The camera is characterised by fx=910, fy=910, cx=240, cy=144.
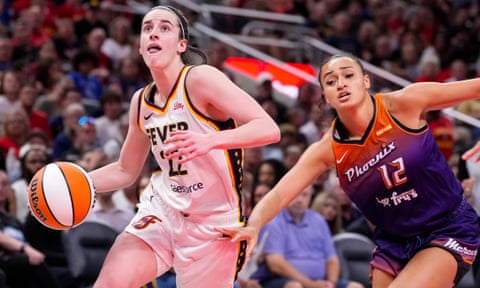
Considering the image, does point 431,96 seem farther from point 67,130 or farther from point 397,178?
point 67,130

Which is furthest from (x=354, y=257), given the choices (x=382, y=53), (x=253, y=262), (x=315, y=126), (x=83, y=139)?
(x=382, y=53)

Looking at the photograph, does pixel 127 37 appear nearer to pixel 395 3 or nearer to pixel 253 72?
pixel 253 72

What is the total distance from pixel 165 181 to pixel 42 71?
6462mm

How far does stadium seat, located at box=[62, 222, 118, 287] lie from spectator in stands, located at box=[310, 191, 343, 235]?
2.18 meters

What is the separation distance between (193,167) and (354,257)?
3.85 m

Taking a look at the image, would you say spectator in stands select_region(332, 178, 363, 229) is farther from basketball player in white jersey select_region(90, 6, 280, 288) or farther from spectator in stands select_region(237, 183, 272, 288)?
basketball player in white jersey select_region(90, 6, 280, 288)

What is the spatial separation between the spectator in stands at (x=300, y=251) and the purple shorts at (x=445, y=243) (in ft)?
9.01

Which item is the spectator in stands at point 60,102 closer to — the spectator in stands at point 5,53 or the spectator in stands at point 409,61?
the spectator in stands at point 5,53

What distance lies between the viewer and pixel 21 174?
859 cm

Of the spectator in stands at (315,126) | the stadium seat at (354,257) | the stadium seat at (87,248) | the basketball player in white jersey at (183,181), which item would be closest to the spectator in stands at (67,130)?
the stadium seat at (87,248)

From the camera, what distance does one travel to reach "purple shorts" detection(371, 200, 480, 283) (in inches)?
192

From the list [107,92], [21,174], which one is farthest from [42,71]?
[21,174]

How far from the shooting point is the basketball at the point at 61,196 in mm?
4887

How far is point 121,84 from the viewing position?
39.3 feet
